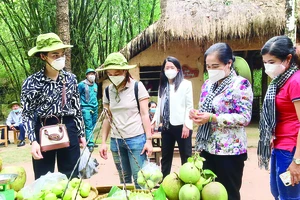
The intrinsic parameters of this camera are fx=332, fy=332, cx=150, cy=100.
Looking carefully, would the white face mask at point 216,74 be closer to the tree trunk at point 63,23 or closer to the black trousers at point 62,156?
the black trousers at point 62,156

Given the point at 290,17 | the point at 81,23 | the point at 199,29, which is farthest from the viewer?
the point at 81,23

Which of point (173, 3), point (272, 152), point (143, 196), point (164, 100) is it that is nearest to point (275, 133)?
point (272, 152)

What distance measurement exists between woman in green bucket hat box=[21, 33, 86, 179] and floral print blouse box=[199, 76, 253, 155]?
109cm

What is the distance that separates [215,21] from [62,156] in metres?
6.39

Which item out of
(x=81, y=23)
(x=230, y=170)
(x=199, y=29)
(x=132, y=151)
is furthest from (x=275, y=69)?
(x=81, y=23)

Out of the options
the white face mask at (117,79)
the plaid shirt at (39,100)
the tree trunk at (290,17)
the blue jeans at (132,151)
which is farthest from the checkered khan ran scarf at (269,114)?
the tree trunk at (290,17)

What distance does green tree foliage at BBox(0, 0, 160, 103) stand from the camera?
27.6ft

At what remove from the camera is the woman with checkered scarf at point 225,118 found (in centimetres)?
217

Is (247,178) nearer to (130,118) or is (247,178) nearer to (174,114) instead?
(174,114)

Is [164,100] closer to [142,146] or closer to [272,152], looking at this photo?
[142,146]

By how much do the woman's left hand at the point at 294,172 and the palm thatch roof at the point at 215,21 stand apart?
6.28m

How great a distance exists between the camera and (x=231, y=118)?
2.14 meters

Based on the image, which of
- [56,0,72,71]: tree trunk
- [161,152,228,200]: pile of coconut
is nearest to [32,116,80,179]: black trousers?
[161,152,228,200]: pile of coconut

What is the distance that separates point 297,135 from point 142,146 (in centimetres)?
126
